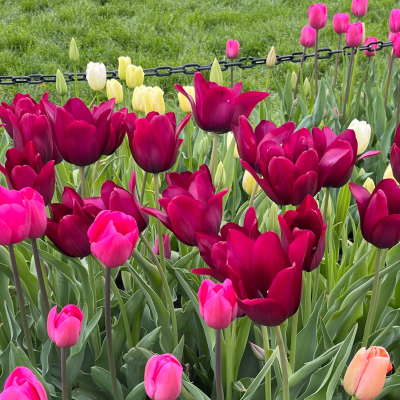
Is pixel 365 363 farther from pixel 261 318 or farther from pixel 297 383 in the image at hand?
pixel 297 383

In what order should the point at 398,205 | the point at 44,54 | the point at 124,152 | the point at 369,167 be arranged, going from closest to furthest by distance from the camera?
the point at 398,205, the point at 124,152, the point at 369,167, the point at 44,54

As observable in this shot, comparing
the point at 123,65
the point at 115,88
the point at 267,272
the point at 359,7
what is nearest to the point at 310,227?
the point at 267,272

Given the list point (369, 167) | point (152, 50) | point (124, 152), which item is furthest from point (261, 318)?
point (152, 50)

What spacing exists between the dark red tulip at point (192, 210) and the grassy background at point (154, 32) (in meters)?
2.42

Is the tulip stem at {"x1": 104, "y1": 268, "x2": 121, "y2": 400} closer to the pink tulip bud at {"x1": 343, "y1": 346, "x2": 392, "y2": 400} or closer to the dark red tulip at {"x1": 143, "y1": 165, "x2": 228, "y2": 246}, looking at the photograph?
the dark red tulip at {"x1": 143, "y1": 165, "x2": 228, "y2": 246}

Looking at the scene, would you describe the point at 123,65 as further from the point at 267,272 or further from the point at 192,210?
the point at 267,272

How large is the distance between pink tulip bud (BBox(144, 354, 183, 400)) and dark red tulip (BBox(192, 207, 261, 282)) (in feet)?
0.33

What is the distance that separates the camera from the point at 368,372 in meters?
0.58

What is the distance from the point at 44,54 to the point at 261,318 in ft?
11.3

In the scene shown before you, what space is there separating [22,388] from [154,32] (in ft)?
12.4

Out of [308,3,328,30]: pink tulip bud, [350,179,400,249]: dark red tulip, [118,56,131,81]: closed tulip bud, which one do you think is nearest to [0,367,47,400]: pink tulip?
[350,179,400,249]: dark red tulip

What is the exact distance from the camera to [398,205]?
72 cm

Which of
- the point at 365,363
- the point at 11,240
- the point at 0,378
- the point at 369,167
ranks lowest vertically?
the point at 369,167

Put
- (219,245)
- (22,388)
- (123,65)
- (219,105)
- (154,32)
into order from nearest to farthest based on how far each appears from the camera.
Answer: (22,388), (219,245), (219,105), (123,65), (154,32)
